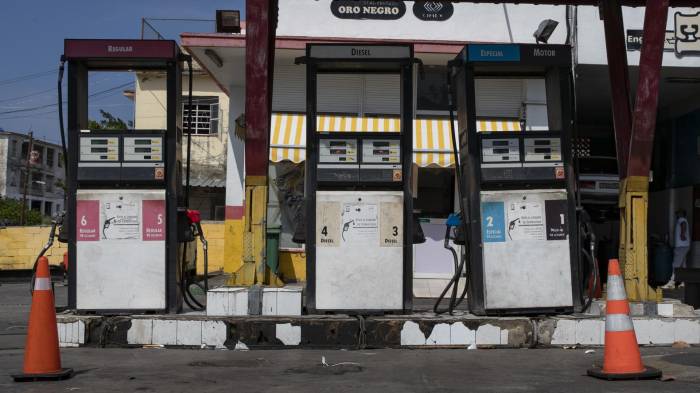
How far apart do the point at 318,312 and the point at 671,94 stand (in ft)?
52.3

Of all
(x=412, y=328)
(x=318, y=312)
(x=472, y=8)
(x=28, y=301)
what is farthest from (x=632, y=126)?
(x=28, y=301)

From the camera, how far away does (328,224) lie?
8.94 m

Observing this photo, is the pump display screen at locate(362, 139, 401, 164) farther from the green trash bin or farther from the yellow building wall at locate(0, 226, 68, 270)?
the yellow building wall at locate(0, 226, 68, 270)

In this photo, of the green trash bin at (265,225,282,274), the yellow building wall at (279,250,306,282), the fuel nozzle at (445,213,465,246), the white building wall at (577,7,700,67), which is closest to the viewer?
the fuel nozzle at (445,213,465,246)

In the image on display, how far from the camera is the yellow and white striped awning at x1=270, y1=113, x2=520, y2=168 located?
55.7 ft

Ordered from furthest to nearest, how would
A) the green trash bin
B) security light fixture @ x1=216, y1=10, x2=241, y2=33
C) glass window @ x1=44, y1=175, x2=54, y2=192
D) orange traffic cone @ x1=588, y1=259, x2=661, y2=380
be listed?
glass window @ x1=44, y1=175, x2=54, y2=192 < the green trash bin < security light fixture @ x1=216, y1=10, x2=241, y2=33 < orange traffic cone @ x1=588, y1=259, x2=661, y2=380

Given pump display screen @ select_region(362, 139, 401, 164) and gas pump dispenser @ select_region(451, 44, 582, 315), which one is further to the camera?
pump display screen @ select_region(362, 139, 401, 164)

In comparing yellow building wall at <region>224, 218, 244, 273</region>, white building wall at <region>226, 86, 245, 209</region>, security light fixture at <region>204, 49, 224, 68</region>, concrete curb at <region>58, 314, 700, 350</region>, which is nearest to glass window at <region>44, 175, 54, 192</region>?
white building wall at <region>226, 86, 245, 209</region>

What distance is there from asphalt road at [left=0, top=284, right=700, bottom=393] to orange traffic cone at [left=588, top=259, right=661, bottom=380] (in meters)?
0.09

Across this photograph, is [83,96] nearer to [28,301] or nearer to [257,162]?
[257,162]

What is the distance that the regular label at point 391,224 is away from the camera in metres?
8.92

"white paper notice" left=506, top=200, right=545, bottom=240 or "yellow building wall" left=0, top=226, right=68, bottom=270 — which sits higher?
"white paper notice" left=506, top=200, right=545, bottom=240

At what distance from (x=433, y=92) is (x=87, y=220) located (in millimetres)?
10652

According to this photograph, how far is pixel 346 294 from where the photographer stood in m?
8.86
